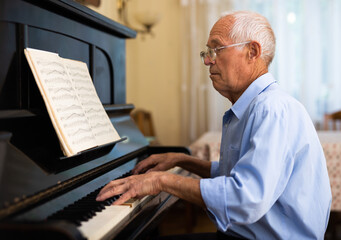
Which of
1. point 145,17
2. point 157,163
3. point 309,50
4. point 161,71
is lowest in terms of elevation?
point 157,163

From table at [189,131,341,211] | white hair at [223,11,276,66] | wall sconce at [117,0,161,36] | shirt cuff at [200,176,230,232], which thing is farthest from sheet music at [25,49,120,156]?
wall sconce at [117,0,161,36]

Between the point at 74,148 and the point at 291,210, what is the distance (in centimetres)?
67

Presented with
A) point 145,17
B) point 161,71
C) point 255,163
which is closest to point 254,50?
point 255,163

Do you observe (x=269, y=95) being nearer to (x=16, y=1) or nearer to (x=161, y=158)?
(x=161, y=158)

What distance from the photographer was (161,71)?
→ 175 inches

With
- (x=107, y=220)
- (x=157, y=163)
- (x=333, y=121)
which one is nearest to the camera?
(x=107, y=220)

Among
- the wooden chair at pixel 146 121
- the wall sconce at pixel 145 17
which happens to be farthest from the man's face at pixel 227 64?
the wooden chair at pixel 146 121

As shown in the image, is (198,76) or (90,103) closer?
(90,103)

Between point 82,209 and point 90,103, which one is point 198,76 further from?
point 82,209

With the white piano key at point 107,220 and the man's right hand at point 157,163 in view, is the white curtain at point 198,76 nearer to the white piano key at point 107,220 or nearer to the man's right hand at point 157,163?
the man's right hand at point 157,163

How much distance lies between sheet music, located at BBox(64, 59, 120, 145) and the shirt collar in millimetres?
464

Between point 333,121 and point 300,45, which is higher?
point 300,45

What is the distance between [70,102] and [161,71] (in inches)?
128

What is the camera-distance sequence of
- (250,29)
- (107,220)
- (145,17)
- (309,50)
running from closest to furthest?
1. (107,220)
2. (250,29)
3. (145,17)
4. (309,50)
